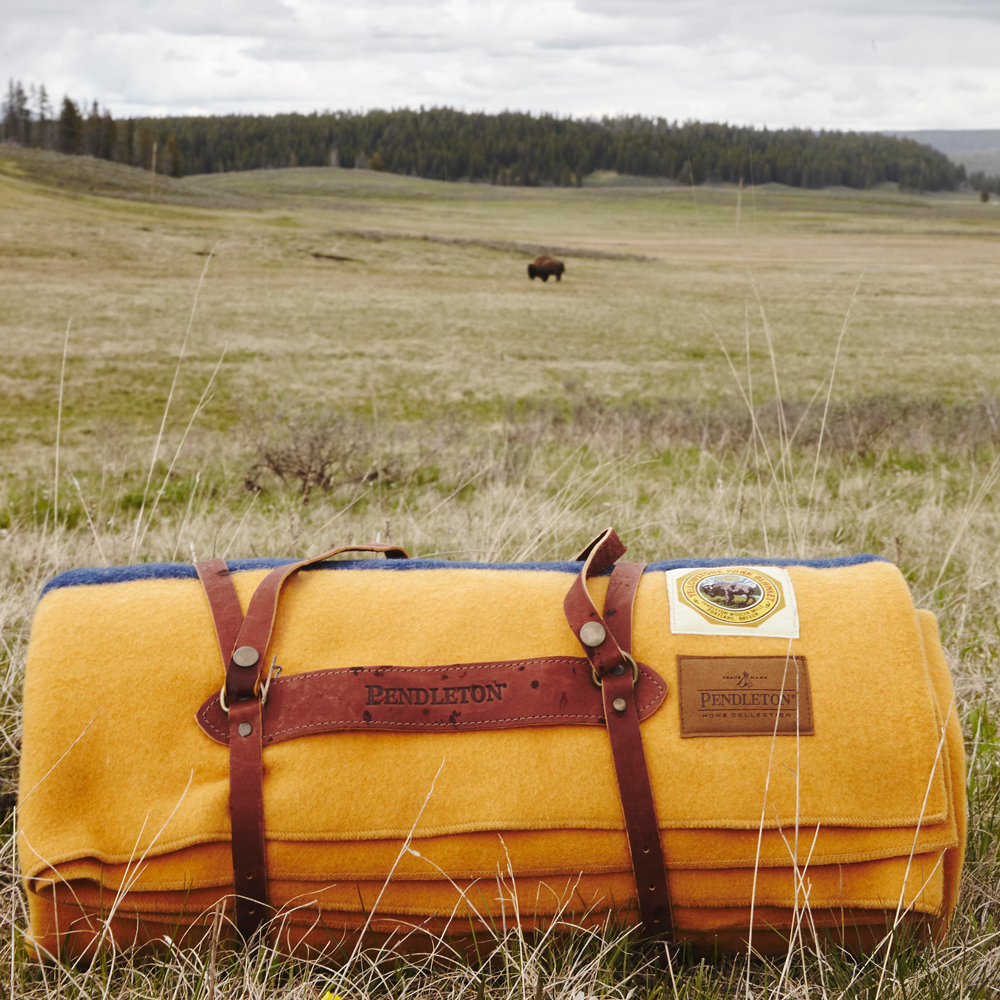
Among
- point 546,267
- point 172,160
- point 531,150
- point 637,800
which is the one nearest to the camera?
point 637,800

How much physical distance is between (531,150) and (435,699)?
5496 inches

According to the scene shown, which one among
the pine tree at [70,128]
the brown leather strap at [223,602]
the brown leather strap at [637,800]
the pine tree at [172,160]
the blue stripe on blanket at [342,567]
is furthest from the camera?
the pine tree at [172,160]

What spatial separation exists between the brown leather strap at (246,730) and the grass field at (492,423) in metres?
0.14

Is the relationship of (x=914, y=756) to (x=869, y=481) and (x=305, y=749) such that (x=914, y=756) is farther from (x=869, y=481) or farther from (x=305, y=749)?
(x=869, y=481)

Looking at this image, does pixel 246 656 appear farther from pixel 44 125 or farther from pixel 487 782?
pixel 44 125

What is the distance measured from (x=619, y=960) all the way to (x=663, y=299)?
30.9 metres

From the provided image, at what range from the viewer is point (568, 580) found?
71.7 inches

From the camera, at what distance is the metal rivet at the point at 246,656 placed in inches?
62.7

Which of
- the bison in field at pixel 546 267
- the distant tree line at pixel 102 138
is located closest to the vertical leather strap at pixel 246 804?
the bison in field at pixel 546 267

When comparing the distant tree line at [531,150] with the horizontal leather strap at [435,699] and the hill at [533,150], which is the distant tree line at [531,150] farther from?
the horizontal leather strap at [435,699]

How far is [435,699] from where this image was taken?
1.59 metres

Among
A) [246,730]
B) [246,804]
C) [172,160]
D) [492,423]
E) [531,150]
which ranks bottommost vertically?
[492,423]

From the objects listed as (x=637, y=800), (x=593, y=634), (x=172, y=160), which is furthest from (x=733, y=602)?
(x=172, y=160)

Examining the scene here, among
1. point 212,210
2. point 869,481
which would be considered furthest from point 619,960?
point 212,210
